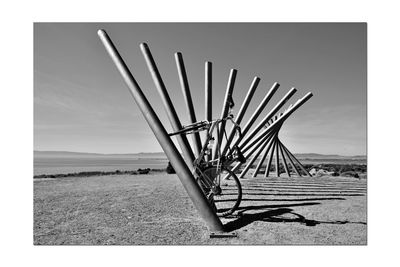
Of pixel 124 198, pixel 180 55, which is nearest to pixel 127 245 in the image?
pixel 124 198

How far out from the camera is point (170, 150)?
5000 mm

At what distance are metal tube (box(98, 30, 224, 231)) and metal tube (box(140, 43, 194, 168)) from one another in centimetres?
111

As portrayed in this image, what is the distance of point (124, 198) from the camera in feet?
27.2

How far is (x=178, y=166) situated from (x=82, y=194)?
18.9ft

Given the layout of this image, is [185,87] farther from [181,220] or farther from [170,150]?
[181,220]

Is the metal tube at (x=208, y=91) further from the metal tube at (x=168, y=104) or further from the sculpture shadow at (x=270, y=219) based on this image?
the sculpture shadow at (x=270, y=219)

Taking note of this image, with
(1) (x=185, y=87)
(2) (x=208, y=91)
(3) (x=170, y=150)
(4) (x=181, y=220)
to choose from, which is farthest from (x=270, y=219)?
(1) (x=185, y=87)

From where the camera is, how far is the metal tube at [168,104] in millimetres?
6371

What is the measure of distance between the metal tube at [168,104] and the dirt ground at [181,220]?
1.53 metres

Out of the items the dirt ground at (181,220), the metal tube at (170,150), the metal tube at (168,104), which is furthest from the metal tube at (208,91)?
the metal tube at (170,150)

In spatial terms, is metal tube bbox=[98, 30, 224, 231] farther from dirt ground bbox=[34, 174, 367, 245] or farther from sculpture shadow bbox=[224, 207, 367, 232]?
sculpture shadow bbox=[224, 207, 367, 232]

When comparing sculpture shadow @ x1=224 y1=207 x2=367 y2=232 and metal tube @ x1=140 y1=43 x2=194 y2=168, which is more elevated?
metal tube @ x1=140 y1=43 x2=194 y2=168

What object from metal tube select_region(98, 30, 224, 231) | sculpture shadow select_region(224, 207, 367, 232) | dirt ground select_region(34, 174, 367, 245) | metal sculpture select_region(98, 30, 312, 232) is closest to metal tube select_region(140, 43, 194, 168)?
metal sculpture select_region(98, 30, 312, 232)

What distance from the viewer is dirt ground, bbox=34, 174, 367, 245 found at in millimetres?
4684
